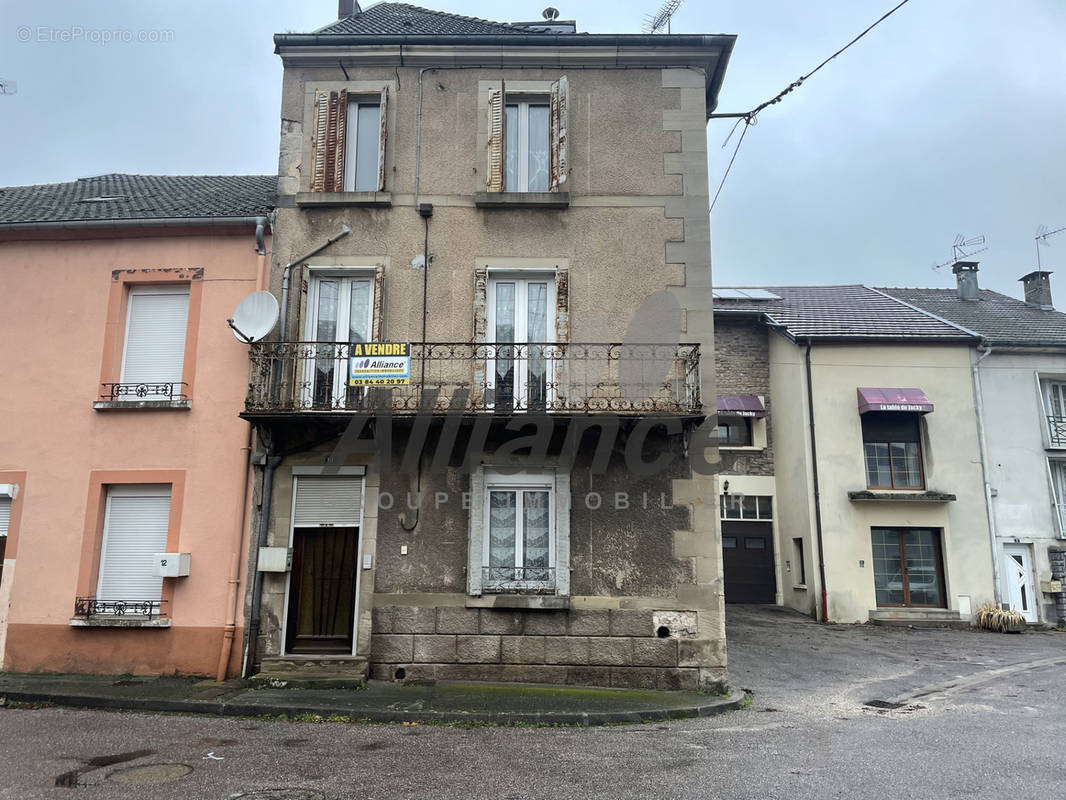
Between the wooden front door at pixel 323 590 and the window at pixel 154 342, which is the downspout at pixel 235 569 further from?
the window at pixel 154 342

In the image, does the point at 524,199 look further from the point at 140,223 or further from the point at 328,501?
the point at 140,223

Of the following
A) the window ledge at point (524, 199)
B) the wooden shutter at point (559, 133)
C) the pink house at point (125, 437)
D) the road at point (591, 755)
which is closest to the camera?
the road at point (591, 755)

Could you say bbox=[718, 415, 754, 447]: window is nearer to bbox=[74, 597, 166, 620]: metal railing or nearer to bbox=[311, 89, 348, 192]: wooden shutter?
bbox=[311, 89, 348, 192]: wooden shutter

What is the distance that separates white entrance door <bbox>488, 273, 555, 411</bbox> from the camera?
33.5ft

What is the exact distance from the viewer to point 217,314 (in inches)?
417

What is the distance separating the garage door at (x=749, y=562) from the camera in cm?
2119

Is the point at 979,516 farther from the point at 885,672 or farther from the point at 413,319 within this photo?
the point at 413,319

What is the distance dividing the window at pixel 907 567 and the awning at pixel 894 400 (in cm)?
298

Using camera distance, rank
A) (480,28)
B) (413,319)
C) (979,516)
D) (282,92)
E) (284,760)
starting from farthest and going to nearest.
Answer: (979,516)
(480,28)
(282,92)
(413,319)
(284,760)

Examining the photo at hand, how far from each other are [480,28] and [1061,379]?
55.9ft

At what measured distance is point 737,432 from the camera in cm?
2172

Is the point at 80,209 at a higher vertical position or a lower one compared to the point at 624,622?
higher

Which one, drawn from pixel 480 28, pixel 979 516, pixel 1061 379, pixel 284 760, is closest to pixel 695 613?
pixel 284 760

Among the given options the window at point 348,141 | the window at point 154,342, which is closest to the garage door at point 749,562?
the window at point 348,141
